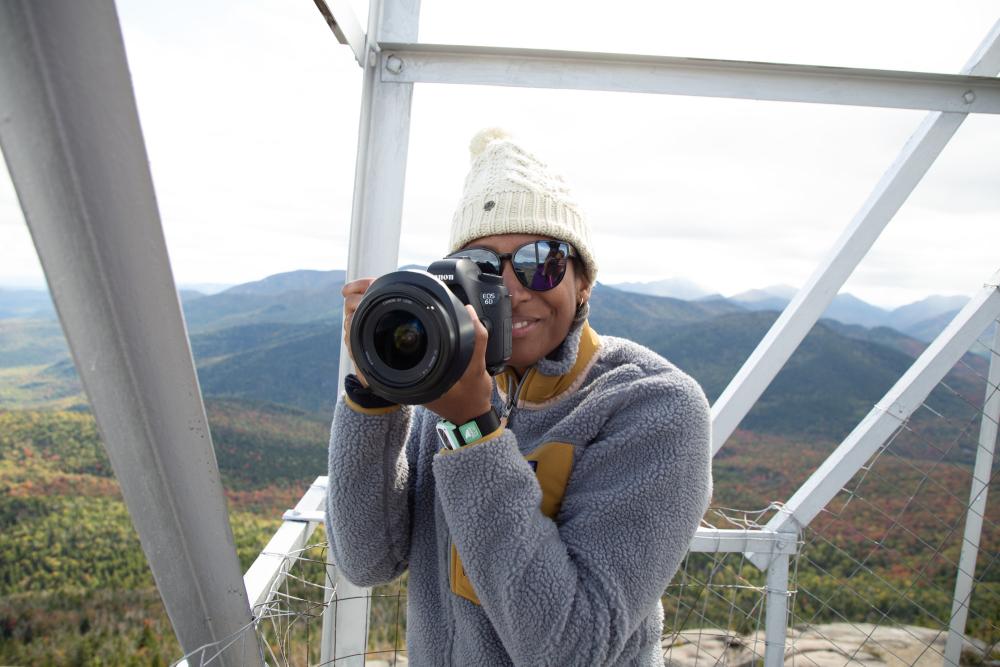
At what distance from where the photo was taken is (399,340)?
0.71 m

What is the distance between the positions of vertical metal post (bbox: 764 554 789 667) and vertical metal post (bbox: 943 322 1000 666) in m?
0.55

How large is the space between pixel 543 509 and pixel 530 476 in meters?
0.11

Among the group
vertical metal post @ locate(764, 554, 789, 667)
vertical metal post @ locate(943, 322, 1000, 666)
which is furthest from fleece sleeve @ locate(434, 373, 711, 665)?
vertical metal post @ locate(943, 322, 1000, 666)

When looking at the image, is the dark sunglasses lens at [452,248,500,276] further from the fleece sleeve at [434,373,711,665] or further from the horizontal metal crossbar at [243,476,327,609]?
the horizontal metal crossbar at [243,476,327,609]

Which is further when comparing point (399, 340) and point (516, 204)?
point (516, 204)

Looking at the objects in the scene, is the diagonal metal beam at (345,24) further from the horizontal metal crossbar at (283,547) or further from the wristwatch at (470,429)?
the horizontal metal crossbar at (283,547)

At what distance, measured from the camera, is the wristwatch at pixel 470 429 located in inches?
28.6

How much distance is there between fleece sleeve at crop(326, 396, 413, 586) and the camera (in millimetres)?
851

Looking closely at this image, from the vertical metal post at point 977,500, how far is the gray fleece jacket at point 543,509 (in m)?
1.34

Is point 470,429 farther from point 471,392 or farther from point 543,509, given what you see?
point 543,509

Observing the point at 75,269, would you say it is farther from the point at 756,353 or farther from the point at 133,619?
the point at 133,619

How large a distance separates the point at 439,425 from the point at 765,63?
100 cm

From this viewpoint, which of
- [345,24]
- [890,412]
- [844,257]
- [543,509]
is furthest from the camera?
[890,412]

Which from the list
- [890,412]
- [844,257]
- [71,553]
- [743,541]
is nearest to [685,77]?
[844,257]
